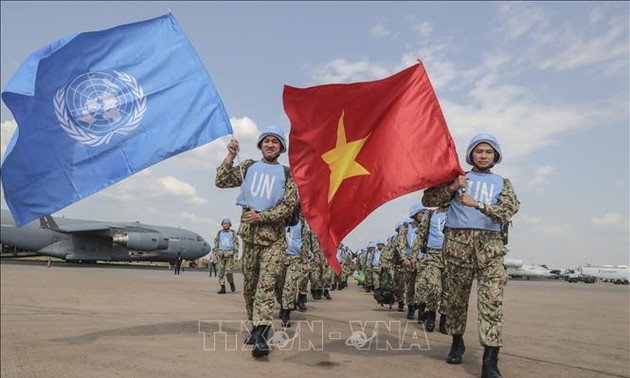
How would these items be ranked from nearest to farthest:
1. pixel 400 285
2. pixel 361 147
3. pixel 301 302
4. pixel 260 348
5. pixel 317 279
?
pixel 260 348, pixel 361 147, pixel 301 302, pixel 400 285, pixel 317 279

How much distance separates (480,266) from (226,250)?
1093 cm

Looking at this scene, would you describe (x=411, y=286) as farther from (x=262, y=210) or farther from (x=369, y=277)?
(x=369, y=277)

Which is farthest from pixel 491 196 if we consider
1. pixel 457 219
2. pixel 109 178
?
pixel 109 178

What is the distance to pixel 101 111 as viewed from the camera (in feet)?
17.5

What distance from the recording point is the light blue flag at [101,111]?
4996 mm

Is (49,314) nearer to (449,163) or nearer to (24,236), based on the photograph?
(449,163)

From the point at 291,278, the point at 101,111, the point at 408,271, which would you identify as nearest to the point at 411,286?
the point at 408,271

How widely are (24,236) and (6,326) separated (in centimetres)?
3108

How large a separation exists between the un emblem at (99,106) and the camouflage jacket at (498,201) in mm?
3060

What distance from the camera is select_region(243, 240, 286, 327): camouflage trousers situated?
5.20 meters

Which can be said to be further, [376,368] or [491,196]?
[491,196]

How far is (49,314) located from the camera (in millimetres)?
7270

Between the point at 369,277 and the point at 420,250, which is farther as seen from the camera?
the point at 369,277

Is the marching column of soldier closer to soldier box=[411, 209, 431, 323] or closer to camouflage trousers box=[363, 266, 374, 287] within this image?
soldier box=[411, 209, 431, 323]
